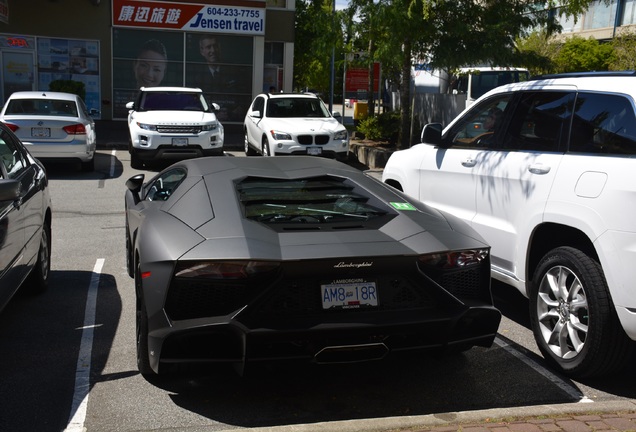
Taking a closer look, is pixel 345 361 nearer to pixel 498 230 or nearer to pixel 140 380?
pixel 140 380

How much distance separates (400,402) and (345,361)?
Result: 598 millimetres

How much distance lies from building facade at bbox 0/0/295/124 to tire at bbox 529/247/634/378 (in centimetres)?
2207

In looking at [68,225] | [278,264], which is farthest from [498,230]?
[68,225]

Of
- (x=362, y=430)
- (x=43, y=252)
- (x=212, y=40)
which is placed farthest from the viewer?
(x=212, y=40)

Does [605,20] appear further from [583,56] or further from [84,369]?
[84,369]

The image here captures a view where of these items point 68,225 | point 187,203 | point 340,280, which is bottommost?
point 68,225

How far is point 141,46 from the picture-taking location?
25.7 metres

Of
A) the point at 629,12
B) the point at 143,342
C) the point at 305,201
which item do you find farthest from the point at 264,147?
the point at 629,12

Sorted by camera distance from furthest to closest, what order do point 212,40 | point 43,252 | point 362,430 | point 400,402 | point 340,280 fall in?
point 212,40 < point 43,252 < point 400,402 < point 340,280 < point 362,430

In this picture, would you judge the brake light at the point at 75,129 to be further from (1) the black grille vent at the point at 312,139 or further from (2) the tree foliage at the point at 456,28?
(2) the tree foliage at the point at 456,28

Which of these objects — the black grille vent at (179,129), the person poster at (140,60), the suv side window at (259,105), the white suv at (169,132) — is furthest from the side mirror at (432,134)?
the person poster at (140,60)

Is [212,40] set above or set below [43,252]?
above

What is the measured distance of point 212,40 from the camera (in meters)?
26.2

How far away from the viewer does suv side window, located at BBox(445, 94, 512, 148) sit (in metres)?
6.28
